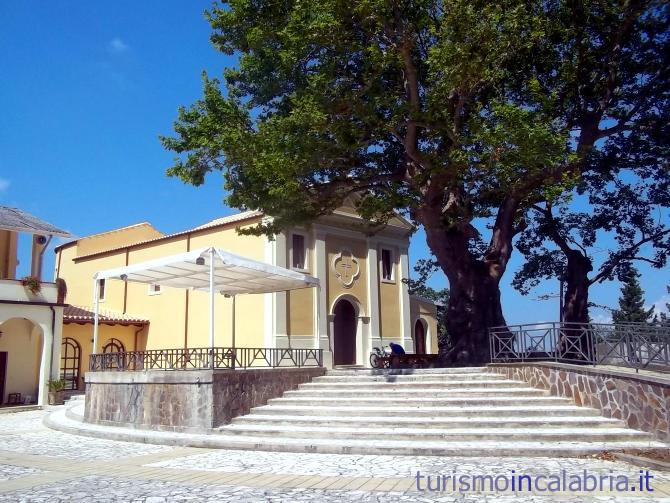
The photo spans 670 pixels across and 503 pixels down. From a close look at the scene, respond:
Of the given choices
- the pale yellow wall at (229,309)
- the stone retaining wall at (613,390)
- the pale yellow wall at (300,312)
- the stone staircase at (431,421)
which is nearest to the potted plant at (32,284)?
the pale yellow wall at (229,309)

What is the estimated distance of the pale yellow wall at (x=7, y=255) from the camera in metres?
22.1

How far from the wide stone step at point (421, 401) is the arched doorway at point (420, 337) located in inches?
599

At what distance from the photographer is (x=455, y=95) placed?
15.1m

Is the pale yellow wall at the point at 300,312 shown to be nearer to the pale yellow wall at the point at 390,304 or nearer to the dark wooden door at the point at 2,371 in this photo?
the pale yellow wall at the point at 390,304

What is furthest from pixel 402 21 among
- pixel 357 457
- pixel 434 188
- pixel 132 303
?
pixel 132 303

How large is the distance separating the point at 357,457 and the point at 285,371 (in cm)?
520

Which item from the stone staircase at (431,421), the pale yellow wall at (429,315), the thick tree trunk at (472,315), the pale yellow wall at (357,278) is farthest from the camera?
the pale yellow wall at (429,315)

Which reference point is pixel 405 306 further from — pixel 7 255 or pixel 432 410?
pixel 7 255

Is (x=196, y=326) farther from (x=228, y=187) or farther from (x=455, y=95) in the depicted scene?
(x=455, y=95)

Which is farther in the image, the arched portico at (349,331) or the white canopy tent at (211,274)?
the arched portico at (349,331)

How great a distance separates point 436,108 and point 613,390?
732 centimetres

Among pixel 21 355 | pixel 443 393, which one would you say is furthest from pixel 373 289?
pixel 21 355

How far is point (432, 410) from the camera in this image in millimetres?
11609

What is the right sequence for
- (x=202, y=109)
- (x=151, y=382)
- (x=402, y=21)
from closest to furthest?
(x=151, y=382) → (x=402, y=21) → (x=202, y=109)
